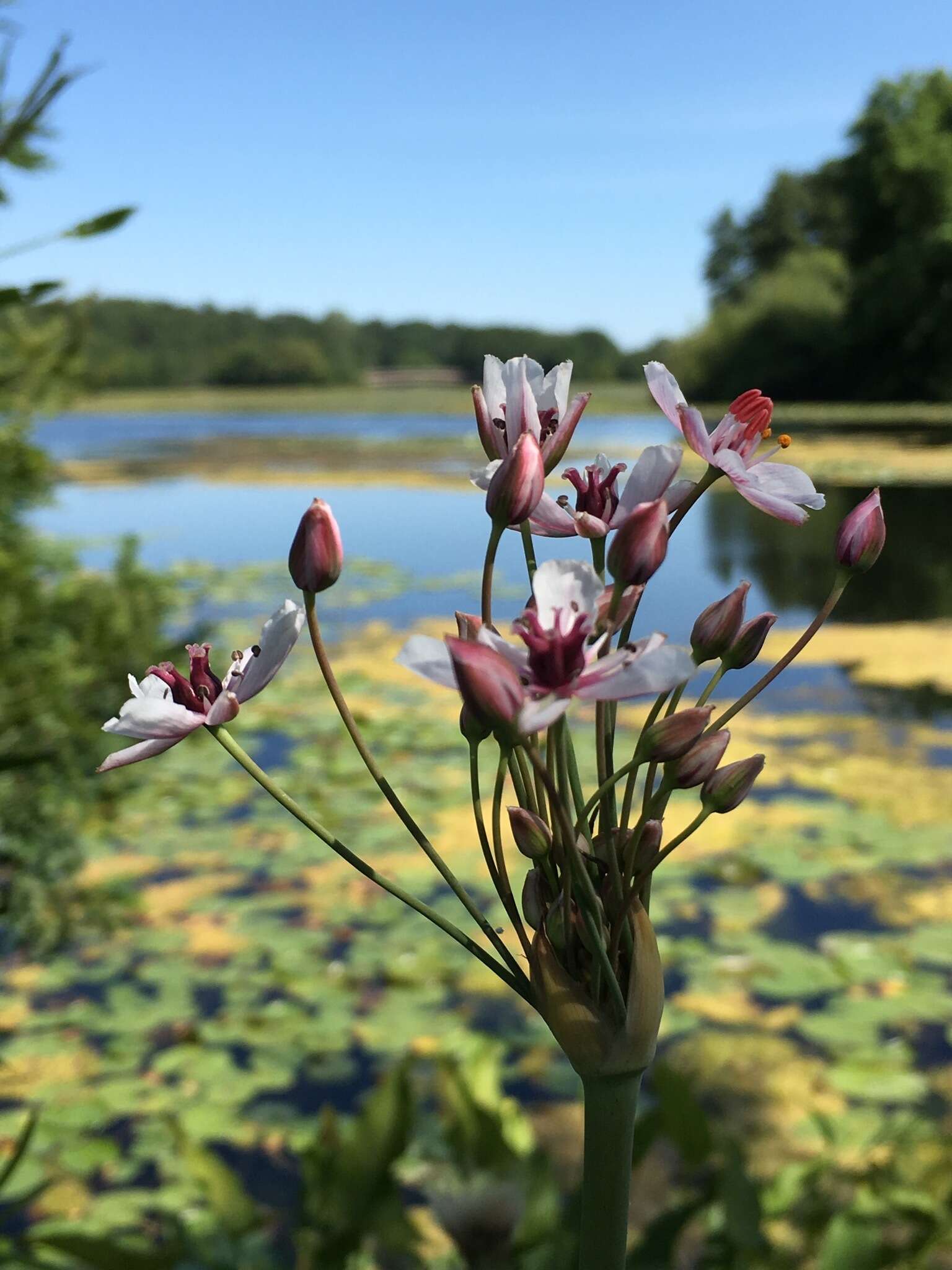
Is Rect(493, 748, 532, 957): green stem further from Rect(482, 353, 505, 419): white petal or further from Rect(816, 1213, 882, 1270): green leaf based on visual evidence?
Rect(816, 1213, 882, 1270): green leaf

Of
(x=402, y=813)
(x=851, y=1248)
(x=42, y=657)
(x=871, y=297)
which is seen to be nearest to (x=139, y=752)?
(x=402, y=813)

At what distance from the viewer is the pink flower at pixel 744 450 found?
486 millimetres

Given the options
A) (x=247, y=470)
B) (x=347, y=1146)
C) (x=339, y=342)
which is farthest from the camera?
(x=339, y=342)

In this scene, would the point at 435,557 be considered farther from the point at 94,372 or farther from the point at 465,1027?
the point at 465,1027

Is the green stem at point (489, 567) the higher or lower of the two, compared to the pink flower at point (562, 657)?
higher

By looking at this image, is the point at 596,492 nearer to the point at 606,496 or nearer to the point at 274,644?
the point at 606,496

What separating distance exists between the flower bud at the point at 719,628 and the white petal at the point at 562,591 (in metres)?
0.08

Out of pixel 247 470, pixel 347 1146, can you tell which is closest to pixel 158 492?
pixel 247 470

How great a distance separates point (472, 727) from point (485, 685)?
5cm

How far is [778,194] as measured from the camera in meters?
40.6

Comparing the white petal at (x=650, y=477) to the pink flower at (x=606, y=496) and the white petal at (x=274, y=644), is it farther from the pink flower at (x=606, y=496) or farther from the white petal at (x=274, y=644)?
the white petal at (x=274, y=644)

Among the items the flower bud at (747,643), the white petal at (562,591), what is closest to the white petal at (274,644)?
the white petal at (562,591)

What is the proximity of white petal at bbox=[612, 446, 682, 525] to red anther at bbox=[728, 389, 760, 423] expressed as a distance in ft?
0.30

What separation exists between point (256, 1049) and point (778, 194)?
4396cm
